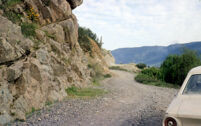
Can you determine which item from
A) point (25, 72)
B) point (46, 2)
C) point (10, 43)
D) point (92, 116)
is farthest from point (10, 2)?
point (92, 116)

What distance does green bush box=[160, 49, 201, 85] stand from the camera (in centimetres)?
2080

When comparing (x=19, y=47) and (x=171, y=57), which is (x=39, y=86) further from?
(x=171, y=57)

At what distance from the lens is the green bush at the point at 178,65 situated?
68.2ft

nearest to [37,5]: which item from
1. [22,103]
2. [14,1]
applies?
[14,1]

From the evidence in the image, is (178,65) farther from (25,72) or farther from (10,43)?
(10,43)

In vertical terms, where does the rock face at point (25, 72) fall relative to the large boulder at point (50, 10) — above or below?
below

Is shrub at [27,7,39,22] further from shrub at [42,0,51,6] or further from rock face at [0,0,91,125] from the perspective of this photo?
shrub at [42,0,51,6]

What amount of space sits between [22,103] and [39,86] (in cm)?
138

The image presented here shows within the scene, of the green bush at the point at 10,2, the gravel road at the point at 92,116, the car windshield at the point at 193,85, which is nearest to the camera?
the car windshield at the point at 193,85

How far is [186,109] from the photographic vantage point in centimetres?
301

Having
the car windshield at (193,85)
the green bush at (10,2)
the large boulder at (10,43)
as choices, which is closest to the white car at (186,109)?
the car windshield at (193,85)

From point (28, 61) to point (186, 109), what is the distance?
22.7 feet

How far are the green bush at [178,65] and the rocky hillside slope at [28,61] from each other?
13.8m

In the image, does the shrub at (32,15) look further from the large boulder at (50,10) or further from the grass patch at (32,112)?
the grass patch at (32,112)
